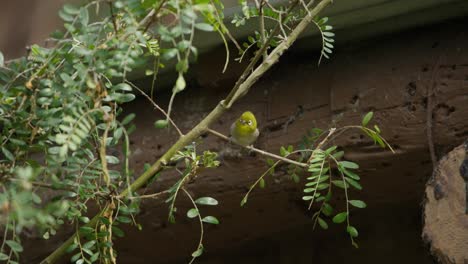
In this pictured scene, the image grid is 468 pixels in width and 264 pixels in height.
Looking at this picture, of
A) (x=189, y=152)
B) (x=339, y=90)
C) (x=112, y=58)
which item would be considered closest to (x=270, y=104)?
(x=339, y=90)

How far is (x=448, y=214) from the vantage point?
1.15 metres

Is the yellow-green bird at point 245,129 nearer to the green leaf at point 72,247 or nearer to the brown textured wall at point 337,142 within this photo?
the brown textured wall at point 337,142

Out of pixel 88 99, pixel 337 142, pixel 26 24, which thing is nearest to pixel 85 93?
pixel 88 99

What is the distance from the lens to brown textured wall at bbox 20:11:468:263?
4.79 ft

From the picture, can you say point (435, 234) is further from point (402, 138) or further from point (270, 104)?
point (270, 104)

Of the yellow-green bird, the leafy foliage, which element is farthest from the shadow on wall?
the leafy foliage

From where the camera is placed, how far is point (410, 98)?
1.47 meters

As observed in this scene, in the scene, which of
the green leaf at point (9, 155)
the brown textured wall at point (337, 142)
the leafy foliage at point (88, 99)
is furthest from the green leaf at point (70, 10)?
the brown textured wall at point (337, 142)

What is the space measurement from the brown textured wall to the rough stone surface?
262 millimetres

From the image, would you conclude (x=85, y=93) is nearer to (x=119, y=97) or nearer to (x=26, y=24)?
(x=119, y=97)

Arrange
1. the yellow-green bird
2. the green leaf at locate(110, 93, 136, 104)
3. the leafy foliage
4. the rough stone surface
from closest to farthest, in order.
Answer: the leafy foliage → the green leaf at locate(110, 93, 136, 104) → the rough stone surface → the yellow-green bird

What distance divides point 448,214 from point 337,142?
0.40m

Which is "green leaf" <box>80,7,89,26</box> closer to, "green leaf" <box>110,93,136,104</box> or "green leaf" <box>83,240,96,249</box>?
"green leaf" <box>110,93,136,104</box>

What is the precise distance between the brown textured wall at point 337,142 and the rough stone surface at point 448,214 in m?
0.26
